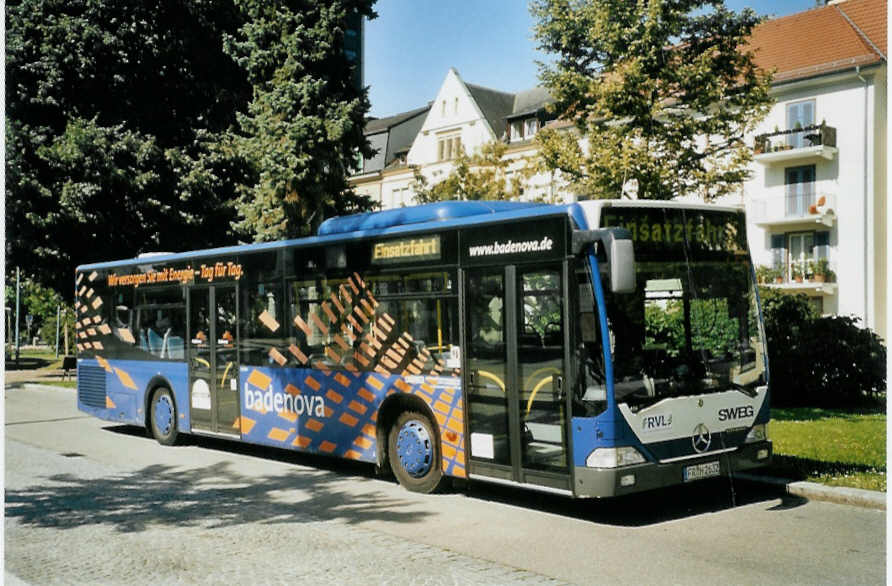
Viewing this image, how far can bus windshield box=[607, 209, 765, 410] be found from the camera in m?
8.30

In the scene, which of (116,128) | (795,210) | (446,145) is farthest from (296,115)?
(446,145)

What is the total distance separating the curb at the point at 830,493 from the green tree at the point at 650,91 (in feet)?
28.3

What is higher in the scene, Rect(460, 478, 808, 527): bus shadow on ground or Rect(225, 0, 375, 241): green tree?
Rect(225, 0, 375, 241): green tree

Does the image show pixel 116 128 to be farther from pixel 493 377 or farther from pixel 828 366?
pixel 493 377

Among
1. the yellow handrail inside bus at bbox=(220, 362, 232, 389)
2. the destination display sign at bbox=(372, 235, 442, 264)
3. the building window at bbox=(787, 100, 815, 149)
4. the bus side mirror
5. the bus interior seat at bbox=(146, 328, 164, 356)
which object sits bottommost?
the yellow handrail inside bus at bbox=(220, 362, 232, 389)

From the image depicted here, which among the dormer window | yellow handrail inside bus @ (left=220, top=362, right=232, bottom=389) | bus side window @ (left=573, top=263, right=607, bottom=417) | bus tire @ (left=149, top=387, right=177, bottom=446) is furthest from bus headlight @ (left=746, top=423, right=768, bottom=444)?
the dormer window

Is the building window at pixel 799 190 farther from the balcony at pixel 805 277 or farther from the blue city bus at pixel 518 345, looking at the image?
the blue city bus at pixel 518 345

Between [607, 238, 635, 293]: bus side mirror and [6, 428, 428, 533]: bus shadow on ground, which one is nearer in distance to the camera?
[607, 238, 635, 293]: bus side mirror

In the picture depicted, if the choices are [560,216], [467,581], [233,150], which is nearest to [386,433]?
[560,216]

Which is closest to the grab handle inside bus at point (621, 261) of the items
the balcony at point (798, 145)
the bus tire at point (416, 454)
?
the bus tire at point (416, 454)

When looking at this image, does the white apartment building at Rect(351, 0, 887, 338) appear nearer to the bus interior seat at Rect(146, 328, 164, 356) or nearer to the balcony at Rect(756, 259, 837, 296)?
the balcony at Rect(756, 259, 837, 296)

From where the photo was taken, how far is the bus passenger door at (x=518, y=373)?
857 centimetres

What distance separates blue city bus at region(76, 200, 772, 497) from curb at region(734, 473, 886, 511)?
22.4 inches

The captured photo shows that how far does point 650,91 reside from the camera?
17.9 m
